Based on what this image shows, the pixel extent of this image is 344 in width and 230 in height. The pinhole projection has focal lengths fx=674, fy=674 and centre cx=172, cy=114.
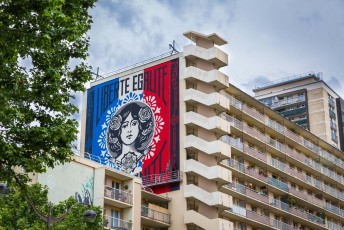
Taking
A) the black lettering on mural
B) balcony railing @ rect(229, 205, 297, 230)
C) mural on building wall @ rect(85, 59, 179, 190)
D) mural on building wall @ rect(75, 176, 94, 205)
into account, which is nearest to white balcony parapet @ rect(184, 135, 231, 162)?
mural on building wall @ rect(85, 59, 179, 190)

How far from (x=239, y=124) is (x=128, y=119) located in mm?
11992

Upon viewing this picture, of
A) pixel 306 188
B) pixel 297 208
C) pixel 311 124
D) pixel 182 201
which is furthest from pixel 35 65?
pixel 311 124

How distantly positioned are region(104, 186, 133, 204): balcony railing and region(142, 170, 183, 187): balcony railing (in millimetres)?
6400

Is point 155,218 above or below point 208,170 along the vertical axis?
below

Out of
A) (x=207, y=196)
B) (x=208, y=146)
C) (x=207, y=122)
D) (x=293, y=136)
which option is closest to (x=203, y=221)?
(x=207, y=196)

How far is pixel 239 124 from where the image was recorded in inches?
2849

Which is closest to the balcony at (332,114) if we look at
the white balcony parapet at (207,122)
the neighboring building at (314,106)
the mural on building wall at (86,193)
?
the neighboring building at (314,106)

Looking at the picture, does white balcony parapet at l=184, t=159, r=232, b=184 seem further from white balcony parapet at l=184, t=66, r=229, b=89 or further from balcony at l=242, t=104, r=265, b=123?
balcony at l=242, t=104, r=265, b=123

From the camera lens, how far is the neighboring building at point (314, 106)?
114 meters

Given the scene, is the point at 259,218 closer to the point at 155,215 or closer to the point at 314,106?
the point at 155,215

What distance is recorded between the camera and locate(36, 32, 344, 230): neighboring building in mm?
59500

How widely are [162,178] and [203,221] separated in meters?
5.89

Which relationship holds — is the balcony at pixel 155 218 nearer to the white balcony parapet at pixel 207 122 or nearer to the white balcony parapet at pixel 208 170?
the white balcony parapet at pixel 208 170

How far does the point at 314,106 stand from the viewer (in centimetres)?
11462
